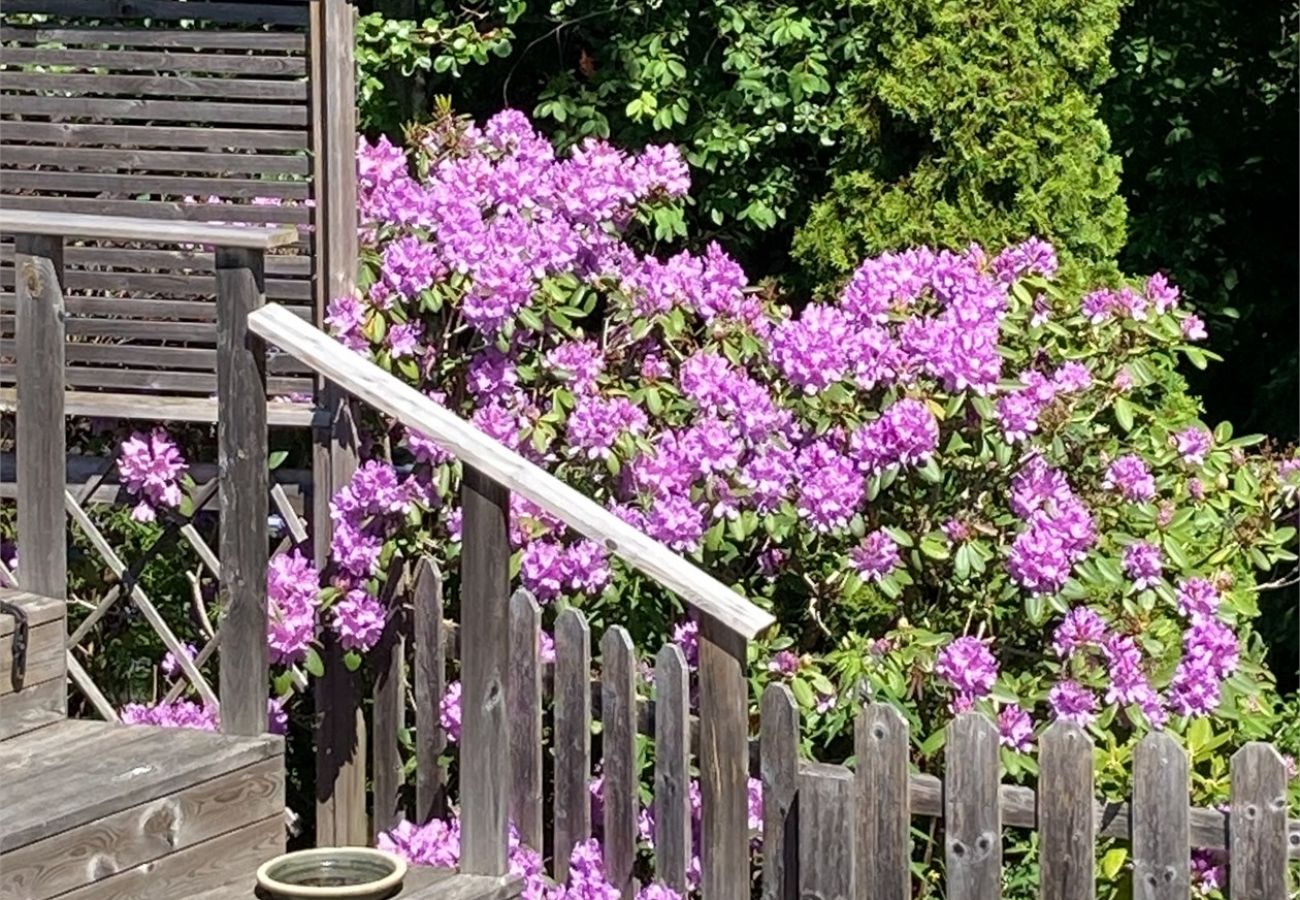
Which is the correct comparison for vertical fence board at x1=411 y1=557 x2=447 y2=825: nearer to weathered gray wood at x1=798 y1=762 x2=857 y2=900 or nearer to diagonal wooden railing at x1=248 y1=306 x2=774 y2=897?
diagonal wooden railing at x1=248 y1=306 x2=774 y2=897

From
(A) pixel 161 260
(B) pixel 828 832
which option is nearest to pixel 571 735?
(B) pixel 828 832

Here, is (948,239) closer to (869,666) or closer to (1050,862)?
(869,666)

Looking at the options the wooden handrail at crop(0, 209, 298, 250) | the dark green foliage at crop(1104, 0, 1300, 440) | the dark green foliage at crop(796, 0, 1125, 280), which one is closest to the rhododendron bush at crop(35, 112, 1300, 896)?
the wooden handrail at crop(0, 209, 298, 250)

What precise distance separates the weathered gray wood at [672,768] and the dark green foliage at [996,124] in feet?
6.93

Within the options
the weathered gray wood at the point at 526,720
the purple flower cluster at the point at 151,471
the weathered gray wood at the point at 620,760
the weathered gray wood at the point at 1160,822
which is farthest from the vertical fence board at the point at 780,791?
the purple flower cluster at the point at 151,471

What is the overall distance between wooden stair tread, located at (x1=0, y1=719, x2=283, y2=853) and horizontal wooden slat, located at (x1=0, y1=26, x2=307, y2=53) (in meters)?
1.55

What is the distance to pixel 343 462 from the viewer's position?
5.00 m

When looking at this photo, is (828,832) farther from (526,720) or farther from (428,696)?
(428,696)

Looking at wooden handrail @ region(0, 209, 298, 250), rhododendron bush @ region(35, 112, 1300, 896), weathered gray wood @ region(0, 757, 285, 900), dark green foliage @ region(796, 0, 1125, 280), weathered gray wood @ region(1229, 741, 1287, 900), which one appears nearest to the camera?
weathered gray wood @ region(0, 757, 285, 900)

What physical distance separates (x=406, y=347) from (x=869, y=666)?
119 cm

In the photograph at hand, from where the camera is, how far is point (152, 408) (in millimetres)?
5164

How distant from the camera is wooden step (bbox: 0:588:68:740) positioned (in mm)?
4473

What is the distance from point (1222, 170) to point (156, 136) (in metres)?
3.97

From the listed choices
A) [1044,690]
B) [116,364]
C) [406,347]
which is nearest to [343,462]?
[406,347]
